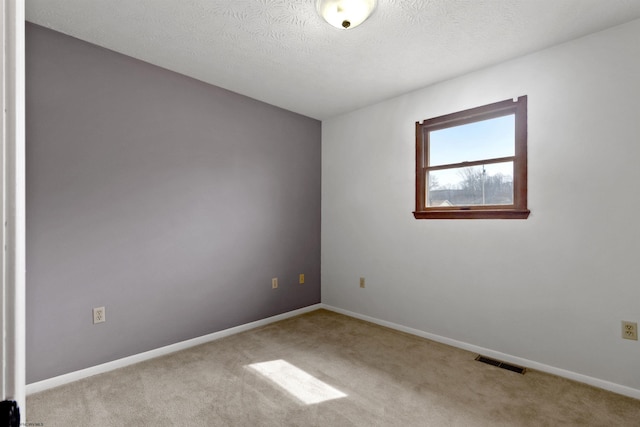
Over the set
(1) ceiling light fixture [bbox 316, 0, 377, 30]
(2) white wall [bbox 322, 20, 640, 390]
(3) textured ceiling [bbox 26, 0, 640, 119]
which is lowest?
(2) white wall [bbox 322, 20, 640, 390]

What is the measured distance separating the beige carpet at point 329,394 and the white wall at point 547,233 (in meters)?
0.32

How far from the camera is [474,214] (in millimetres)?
2775

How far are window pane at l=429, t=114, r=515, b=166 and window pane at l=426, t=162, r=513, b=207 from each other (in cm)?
10

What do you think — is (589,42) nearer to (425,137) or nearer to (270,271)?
(425,137)

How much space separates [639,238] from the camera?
206cm

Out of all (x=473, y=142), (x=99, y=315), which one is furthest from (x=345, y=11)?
(x=99, y=315)

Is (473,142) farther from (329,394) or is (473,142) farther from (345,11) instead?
(329,394)

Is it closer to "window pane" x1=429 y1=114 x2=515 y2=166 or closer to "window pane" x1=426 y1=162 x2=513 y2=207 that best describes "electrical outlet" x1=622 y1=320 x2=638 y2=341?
"window pane" x1=426 y1=162 x2=513 y2=207

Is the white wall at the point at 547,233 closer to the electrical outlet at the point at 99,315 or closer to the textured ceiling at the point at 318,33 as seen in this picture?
the textured ceiling at the point at 318,33

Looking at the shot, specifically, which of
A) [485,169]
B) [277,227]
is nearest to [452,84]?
[485,169]

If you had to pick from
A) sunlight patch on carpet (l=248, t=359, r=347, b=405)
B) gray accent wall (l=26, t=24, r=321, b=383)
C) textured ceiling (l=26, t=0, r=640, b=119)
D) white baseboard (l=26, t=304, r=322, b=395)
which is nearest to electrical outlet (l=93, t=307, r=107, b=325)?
gray accent wall (l=26, t=24, r=321, b=383)

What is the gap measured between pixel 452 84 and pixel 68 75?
3077 mm

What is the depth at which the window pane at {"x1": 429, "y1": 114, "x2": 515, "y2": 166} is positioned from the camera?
8.76 feet

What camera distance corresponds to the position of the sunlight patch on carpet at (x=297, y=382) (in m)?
2.07
